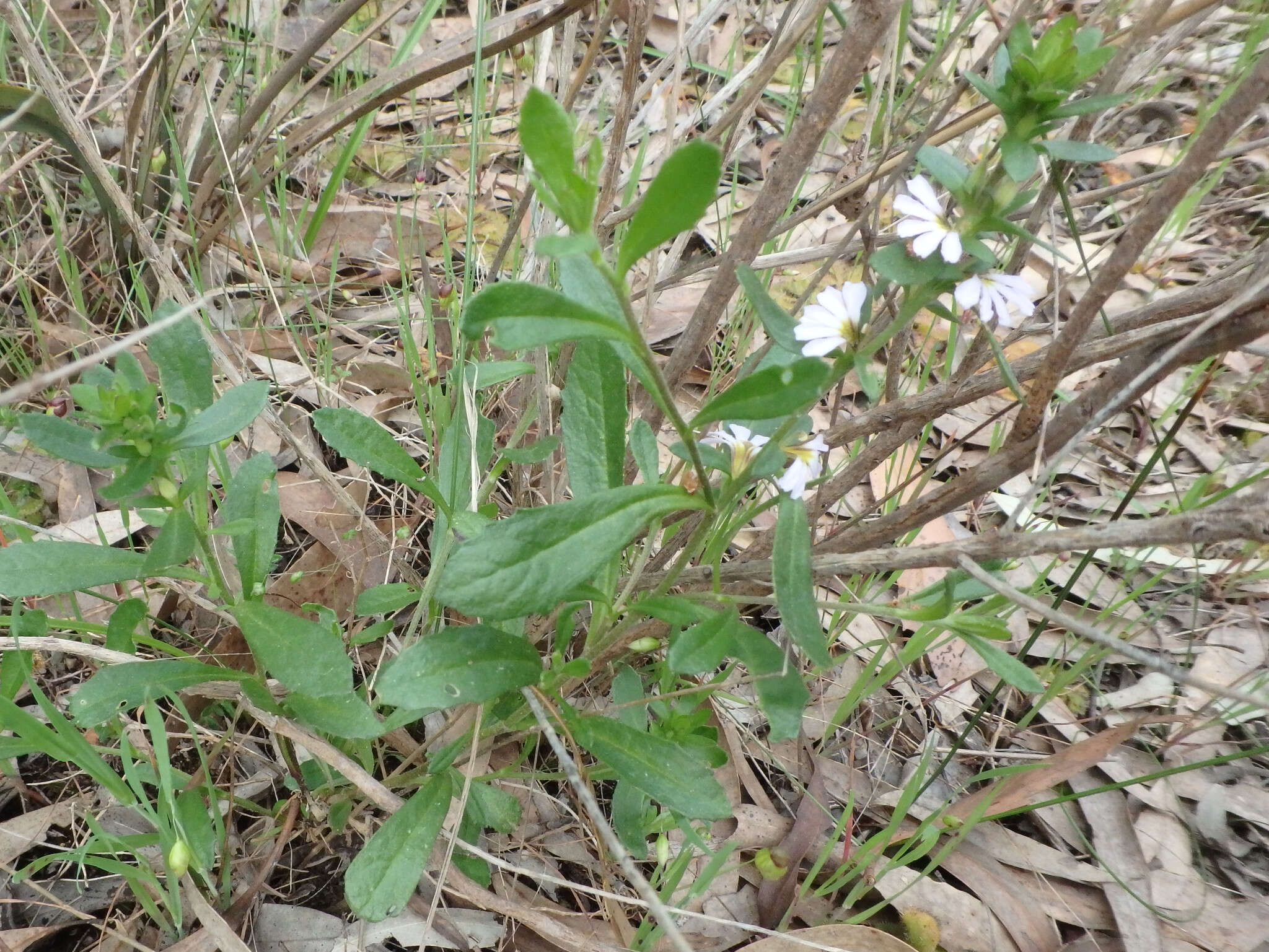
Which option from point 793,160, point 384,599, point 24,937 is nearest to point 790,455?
point 793,160

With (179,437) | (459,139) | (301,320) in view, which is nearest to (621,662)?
(179,437)

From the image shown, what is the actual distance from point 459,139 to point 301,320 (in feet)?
2.84

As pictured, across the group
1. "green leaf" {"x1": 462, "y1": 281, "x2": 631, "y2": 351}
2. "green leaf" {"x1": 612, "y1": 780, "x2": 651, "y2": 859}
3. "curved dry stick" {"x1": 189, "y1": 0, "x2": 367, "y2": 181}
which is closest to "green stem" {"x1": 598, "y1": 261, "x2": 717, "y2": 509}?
"green leaf" {"x1": 462, "y1": 281, "x2": 631, "y2": 351}

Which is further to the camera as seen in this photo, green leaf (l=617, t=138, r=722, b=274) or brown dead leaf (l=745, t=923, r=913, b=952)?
brown dead leaf (l=745, t=923, r=913, b=952)

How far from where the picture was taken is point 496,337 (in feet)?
2.84

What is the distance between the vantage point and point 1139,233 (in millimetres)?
1046

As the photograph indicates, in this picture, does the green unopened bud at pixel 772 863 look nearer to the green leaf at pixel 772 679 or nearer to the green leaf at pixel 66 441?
the green leaf at pixel 772 679

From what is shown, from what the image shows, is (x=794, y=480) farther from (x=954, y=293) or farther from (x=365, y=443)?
(x=365, y=443)

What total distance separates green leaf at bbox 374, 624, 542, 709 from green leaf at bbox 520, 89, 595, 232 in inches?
23.2

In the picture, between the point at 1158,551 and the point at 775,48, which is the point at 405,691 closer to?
the point at 775,48

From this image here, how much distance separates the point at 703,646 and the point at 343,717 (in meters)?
0.53

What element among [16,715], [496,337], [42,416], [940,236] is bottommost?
[16,715]

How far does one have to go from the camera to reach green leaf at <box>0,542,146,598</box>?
1.17 metres

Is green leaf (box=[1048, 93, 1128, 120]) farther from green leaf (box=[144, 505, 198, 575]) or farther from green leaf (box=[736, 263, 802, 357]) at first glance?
green leaf (box=[144, 505, 198, 575])
